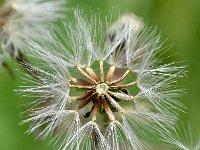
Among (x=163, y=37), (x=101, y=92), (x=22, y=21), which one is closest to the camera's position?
(x=101, y=92)

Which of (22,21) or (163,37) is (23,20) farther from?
(163,37)

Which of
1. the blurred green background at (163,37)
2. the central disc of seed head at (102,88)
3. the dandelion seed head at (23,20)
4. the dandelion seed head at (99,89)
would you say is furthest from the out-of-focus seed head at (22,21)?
the blurred green background at (163,37)

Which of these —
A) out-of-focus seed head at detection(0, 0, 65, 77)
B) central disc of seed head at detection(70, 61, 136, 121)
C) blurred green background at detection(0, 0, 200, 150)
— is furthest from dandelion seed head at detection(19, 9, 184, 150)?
blurred green background at detection(0, 0, 200, 150)

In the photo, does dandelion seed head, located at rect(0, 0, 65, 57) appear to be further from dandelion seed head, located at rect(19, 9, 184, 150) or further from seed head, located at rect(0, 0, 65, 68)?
dandelion seed head, located at rect(19, 9, 184, 150)

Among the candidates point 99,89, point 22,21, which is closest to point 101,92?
point 99,89

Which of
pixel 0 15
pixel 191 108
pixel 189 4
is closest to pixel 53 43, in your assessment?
pixel 0 15

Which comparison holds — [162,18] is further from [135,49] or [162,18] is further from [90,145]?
[90,145]

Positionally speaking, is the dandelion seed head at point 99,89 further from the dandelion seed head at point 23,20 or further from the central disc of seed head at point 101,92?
the dandelion seed head at point 23,20

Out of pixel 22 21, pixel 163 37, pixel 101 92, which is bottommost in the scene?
pixel 101 92
